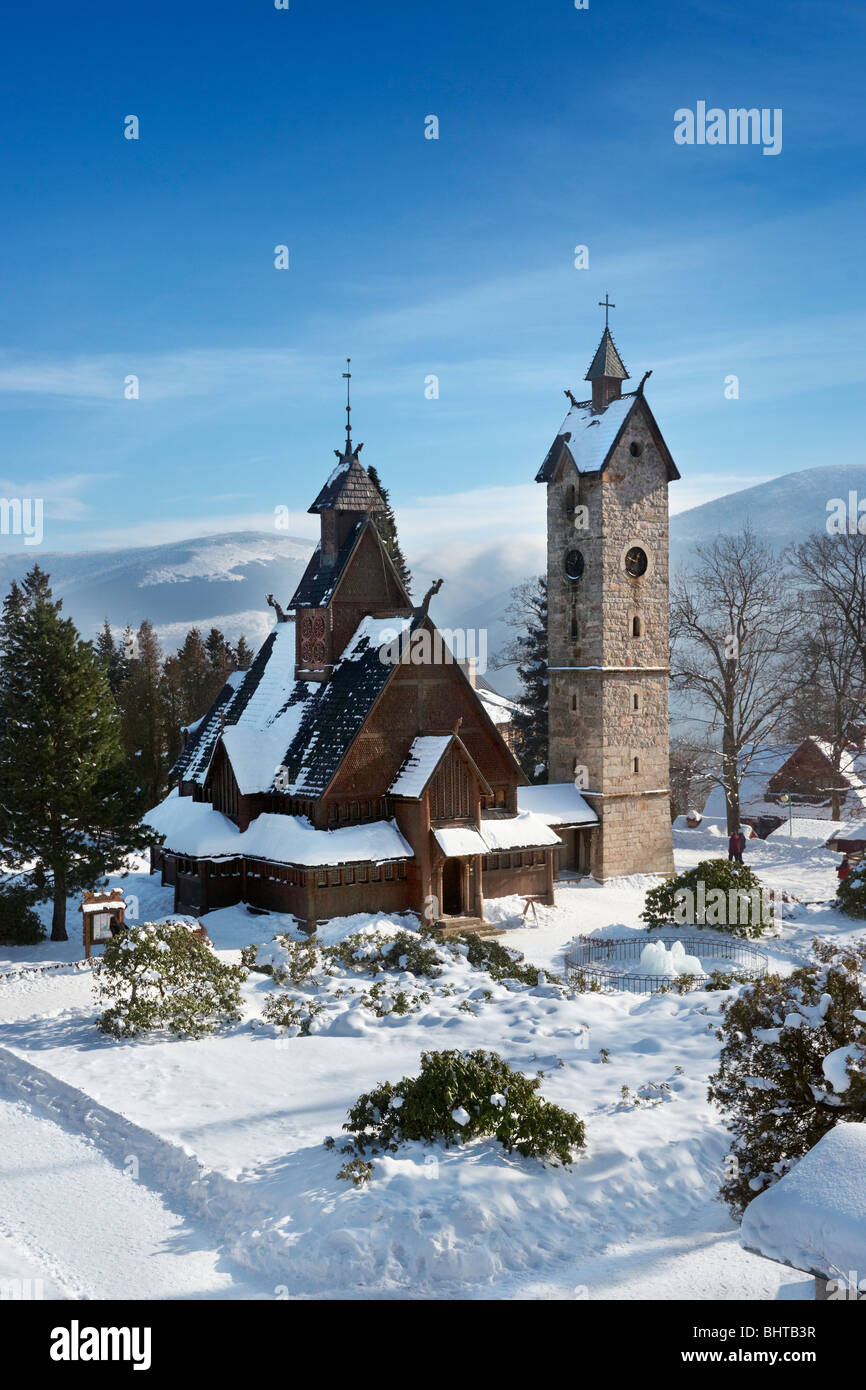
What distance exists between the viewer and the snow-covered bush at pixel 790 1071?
1072 cm

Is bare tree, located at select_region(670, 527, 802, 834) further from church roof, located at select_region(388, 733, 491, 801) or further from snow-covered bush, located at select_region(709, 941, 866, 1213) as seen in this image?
snow-covered bush, located at select_region(709, 941, 866, 1213)

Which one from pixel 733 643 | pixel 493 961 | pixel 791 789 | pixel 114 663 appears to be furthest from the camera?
pixel 114 663

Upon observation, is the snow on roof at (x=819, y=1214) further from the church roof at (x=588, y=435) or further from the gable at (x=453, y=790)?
the church roof at (x=588, y=435)

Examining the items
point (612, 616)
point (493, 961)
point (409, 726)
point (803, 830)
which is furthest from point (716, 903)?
point (803, 830)

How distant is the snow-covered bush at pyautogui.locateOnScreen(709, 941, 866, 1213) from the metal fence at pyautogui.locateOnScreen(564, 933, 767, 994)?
11.4m

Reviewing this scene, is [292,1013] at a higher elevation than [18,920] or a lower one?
lower

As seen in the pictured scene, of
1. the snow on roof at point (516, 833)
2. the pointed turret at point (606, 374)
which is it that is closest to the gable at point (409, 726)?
the snow on roof at point (516, 833)

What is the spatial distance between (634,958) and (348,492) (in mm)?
14847

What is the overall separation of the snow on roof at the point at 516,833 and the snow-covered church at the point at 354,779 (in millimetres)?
50

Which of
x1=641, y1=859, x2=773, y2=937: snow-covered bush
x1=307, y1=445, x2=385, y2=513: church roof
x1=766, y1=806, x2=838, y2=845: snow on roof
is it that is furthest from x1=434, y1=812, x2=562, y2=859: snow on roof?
x1=766, y1=806, x2=838, y2=845: snow on roof

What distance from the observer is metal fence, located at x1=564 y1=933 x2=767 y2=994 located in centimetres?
2295

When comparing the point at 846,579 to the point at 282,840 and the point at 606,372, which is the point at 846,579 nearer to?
the point at 606,372

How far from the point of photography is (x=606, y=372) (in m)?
38.7
